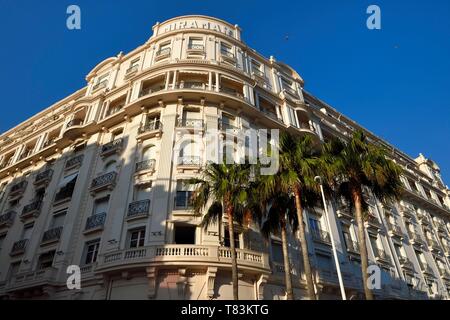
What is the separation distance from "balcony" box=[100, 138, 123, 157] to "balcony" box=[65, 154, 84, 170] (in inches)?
109

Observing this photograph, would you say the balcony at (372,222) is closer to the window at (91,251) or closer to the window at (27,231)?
the window at (91,251)

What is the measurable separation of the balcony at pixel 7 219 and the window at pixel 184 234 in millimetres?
17526

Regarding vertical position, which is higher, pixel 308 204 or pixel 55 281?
pixel 308 204

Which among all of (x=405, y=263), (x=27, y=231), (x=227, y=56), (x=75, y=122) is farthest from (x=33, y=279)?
(x=405, y=263)

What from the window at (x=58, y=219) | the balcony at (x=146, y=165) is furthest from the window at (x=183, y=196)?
the window at (x=58, y=219)

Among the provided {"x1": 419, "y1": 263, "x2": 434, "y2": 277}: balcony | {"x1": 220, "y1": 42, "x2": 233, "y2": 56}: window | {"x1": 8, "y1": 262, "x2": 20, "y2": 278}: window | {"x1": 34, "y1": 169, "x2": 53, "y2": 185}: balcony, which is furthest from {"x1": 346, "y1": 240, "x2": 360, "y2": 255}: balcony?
{"x1": 34, "y1": 169, "x2": 53, "y2": 185}: balcony

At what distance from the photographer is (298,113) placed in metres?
31.9

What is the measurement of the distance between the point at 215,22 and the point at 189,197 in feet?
71.8

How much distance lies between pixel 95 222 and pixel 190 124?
9.67 m

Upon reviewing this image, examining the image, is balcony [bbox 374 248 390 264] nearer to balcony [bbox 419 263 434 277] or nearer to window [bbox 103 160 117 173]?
balcony [bbox 419 263 434 277]

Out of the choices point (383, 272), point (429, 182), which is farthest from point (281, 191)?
point (429, 182)

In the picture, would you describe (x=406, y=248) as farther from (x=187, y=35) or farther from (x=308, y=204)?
(x=187, y=35)

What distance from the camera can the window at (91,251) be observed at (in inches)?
789

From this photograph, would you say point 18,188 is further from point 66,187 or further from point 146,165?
point 146,165
